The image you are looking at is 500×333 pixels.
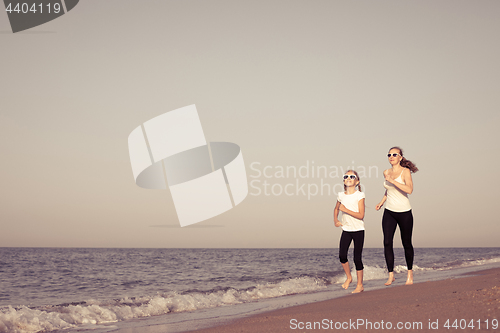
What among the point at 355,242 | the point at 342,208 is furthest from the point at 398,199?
the point at 355,242

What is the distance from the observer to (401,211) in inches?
257

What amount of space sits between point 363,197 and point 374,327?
114 inches

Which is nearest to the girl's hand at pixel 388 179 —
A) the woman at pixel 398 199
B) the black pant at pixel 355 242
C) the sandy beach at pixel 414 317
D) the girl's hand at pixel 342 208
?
the woman at pixel 398 199

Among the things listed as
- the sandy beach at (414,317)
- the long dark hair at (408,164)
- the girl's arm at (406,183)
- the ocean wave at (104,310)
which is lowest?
the ocean wave at (104,310)

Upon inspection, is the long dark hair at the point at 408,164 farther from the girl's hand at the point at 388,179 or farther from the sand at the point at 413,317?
the sand at the point at 413,317

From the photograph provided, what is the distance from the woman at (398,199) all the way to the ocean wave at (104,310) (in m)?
5.42

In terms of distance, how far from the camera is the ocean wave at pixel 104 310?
7.70 metres

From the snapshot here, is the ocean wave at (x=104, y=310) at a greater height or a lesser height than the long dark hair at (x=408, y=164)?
lesser

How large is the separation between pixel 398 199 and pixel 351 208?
0.79m

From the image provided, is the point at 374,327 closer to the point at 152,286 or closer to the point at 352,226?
the point at 352,226

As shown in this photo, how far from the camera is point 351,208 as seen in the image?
6.67 m

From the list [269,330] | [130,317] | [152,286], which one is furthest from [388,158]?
[152,286]

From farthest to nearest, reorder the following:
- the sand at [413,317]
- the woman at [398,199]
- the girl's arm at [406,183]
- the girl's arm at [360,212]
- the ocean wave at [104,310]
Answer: the ocean wave at [104,310], the girl's arm at [360,212], the woman at [398,199], the girl's arm at [406,183], the sand at [413,317]

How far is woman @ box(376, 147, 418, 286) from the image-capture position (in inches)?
255
